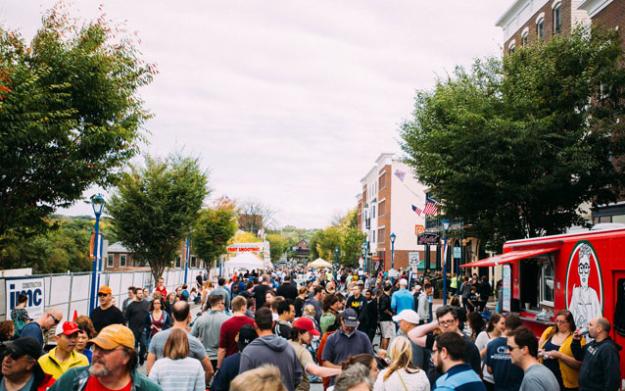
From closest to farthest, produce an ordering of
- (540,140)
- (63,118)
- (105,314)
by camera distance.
Result: (105,314)
(63,118)
(540,140)

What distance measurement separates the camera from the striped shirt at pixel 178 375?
6.18 meters

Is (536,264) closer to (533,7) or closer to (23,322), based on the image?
(23,322)

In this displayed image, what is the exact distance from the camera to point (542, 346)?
9227 millimetres

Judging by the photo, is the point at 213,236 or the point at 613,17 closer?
the point at 613,17

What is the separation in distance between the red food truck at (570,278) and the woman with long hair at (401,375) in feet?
19.5

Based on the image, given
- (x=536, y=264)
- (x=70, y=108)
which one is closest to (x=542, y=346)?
(x=536, y=264)

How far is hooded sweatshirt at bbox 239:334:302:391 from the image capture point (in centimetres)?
657

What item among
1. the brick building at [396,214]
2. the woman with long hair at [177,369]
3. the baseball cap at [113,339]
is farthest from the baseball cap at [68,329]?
the brick building at [396,214]

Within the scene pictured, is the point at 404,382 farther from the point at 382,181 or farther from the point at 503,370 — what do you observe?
the point at 382,181

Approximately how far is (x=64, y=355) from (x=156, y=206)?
2654 centimetres

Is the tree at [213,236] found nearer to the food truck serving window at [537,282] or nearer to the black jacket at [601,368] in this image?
the food truck serving window at [537,282]

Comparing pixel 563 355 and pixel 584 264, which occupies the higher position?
pixel 584 264

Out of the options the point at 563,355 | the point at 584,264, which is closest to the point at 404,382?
the point at 563,355

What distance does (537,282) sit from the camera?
16.4 metres
